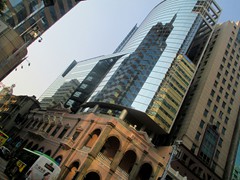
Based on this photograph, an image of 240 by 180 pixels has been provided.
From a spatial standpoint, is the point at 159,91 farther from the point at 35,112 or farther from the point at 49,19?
the point at 35,112

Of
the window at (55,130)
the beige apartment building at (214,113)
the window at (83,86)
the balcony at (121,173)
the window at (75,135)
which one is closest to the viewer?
the balcony at (121,173)

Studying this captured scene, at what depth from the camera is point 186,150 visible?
167ft

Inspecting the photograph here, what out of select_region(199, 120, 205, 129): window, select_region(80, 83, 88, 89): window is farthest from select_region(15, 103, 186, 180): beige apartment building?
select_region(80, 83, 88, 89): window

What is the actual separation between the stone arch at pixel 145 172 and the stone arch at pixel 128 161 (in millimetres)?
1822

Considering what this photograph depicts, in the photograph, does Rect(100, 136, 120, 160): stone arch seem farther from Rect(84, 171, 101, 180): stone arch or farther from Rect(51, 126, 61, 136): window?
Rect(51, 126, 61, 136): window

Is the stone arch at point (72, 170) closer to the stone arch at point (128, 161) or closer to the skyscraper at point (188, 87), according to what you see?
the stone arch at point (128, 161)

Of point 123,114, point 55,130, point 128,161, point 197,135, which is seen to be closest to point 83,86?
point 123,114

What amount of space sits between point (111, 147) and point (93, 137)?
130 inches

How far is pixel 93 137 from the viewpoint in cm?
3844

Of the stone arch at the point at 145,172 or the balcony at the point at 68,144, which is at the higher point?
the stone arch at the point at 145,172

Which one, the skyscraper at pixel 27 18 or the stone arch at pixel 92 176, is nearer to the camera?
the skyscraper at pixel 27 18

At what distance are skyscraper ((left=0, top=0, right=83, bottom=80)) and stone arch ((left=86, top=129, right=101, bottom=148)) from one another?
53.8 feet

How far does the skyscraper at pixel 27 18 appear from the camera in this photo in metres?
32.5

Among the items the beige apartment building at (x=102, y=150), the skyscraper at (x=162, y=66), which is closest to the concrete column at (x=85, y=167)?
the beige apartment building at (x=102, y=150)
